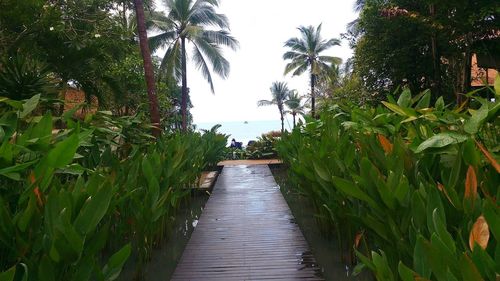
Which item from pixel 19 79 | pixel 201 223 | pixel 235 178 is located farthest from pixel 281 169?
pixel 19 79

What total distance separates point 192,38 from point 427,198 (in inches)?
752

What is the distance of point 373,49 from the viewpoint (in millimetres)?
12766

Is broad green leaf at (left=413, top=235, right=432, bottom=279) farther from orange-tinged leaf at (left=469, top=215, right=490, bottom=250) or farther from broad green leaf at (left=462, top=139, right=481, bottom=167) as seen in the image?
broad green leaf at (left=462, top=139, right=481, bottom=167)

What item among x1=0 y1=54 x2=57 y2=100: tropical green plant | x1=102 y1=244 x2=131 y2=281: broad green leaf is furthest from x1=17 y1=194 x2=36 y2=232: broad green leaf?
x1=0 y1=54 x2=57 y2=100: tropical green plant

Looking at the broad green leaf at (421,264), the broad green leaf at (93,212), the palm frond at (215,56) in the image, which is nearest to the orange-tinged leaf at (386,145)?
the broad green leaf at (421,264)

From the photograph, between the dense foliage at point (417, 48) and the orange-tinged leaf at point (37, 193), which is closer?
the orange-tinged leaf at point (37, 193)

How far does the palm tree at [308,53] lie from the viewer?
102ft

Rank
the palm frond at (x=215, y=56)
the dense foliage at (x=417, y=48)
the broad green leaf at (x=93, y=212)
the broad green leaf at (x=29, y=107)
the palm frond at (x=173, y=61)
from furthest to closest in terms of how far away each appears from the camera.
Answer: the palm frond at (x=215, y=56) → the palm frond at (x=173, y=61) → the dense foliage at (x=417, y=48) → the broad green leaf at (x=29, y=107) → the broad green leaf at (x=93, y=212)

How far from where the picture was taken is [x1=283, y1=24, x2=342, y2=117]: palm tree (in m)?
31.2

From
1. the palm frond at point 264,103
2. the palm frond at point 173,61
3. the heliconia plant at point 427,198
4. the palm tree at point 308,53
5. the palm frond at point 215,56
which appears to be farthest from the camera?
the palm frond at point 264,103

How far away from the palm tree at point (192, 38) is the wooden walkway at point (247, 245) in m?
14.2

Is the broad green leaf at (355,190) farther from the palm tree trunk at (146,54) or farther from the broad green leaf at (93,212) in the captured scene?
the palm tree trunk at (146,54)

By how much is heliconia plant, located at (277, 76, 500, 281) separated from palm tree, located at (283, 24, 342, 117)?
28319mm

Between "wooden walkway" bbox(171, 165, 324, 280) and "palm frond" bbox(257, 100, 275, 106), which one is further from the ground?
"palm frond" bbox(257, 100, 275, 106)
